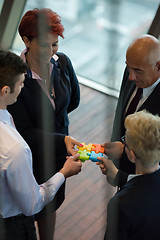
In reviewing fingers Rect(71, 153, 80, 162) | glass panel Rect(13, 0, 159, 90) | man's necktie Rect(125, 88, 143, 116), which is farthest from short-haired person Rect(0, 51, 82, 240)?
glass panel Rect(13, 0, 159, 90)

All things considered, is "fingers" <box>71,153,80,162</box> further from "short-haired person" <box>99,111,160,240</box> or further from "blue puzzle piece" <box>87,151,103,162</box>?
"short-haired person" <box>99,111,160,240</box>

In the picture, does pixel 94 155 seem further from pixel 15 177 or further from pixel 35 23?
pixel 35 23

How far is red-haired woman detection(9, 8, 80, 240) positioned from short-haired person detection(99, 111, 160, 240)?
2.24ft

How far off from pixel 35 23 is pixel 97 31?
2500mm

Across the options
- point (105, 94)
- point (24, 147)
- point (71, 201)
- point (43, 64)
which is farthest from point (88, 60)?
point (24, 147)

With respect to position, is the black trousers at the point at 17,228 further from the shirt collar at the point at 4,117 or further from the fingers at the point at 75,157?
the shirt collar at the point at 4,117

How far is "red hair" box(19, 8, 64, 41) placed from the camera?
201cm

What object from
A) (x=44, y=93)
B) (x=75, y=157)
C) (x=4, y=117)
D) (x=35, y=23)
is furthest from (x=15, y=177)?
(x=35, y=23)

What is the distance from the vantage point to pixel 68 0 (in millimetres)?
4172

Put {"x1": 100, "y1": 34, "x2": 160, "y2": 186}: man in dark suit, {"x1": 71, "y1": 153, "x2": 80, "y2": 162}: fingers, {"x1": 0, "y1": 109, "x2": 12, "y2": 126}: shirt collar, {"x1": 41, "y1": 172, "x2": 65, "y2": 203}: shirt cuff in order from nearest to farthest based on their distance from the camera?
{"x1": 0, "y1": 109, "x2": 12, "y2": 126}: shirt collar → {"x1": 41, "y1": 172, "x2": 65, "y2": 203}: shirt cuff → {"x1": 100, "y1": 34, "x2": 160, "y2": 186}: man in dark suit → {"x1": 71, "y1": 153, "x2": 80, "y2": 162}: fingers

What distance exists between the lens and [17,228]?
1911mm

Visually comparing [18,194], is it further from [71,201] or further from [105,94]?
[105,94]

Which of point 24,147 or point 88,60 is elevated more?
point 24,147

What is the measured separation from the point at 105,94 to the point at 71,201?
1.55m
